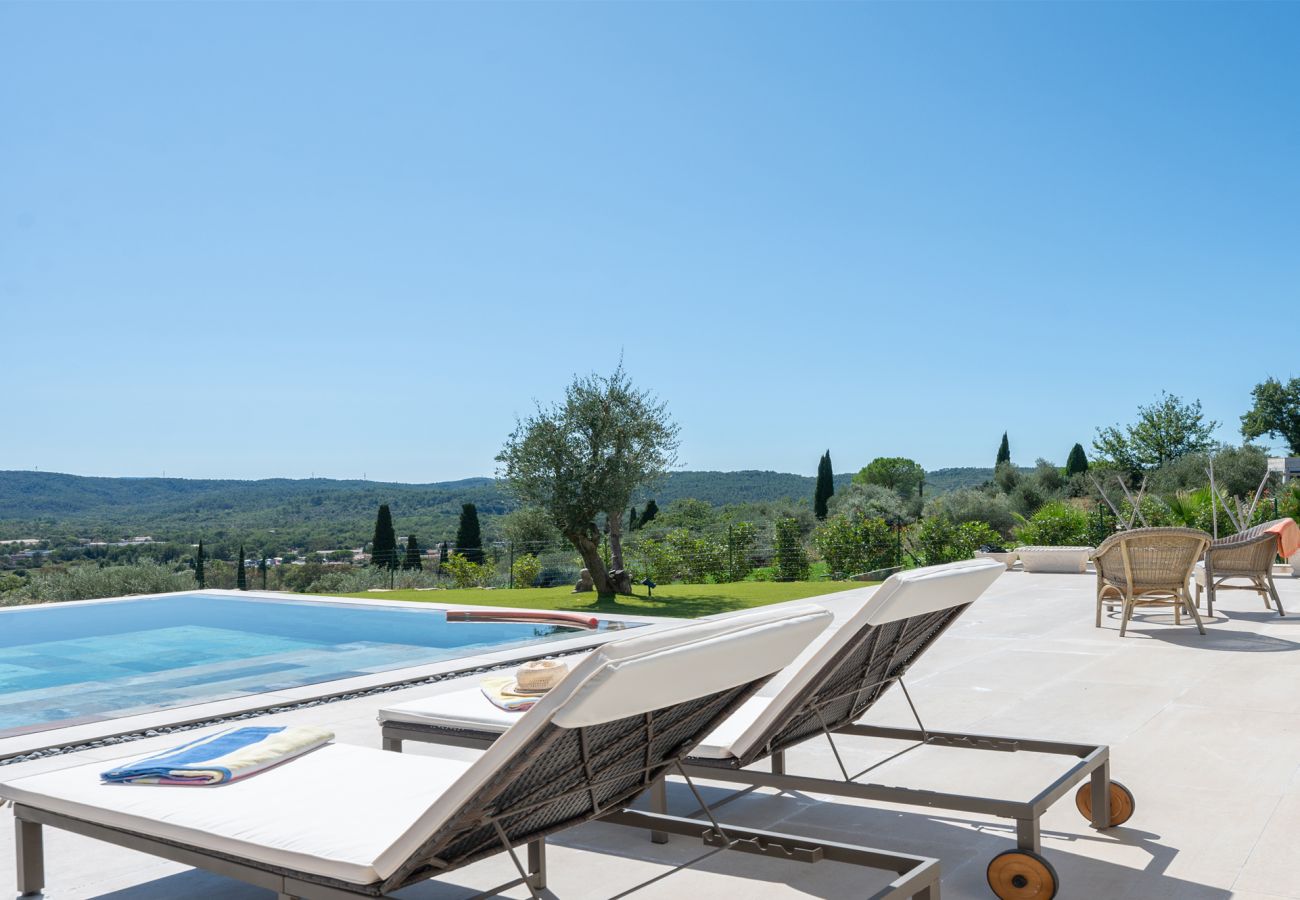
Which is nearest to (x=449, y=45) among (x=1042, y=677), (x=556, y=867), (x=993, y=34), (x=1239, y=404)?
(x=993, y=34)

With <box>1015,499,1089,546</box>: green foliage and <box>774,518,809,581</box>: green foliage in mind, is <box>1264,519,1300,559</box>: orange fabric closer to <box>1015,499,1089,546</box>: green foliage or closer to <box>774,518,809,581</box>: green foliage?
<box>1015,499,1089,546</box>: green foliage

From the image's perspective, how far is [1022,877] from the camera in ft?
8.48

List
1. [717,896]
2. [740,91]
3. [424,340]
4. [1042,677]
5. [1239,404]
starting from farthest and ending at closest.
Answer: [1239,404]
[424,340]
[740,91]
[1042,677]
[717,896]

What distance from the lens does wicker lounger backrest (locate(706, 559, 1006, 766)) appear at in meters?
2.82

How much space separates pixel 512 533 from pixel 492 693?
562 inches

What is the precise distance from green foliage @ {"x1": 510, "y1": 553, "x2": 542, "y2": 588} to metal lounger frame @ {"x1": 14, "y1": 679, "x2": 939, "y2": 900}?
47.6 feet

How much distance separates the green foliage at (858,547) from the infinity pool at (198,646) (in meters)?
7.01

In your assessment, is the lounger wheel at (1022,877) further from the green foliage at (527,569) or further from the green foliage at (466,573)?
the green foliage at (466,573)

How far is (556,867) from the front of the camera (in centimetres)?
296

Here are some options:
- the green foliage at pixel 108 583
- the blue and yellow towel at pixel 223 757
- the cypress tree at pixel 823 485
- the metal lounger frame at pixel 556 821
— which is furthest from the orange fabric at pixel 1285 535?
the cypress tree at pixel 823 485

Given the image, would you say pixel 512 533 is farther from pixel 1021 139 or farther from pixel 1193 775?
pixel 1193 775

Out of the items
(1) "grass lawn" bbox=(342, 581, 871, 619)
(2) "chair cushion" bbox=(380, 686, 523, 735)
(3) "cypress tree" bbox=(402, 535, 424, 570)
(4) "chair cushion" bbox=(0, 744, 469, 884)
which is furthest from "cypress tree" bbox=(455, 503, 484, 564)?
(4) "chair cushion" bbox=(0, 744, 469, 884)

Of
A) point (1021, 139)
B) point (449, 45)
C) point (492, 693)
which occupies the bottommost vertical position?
point (492, 693)

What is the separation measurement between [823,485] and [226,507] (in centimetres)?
2195
